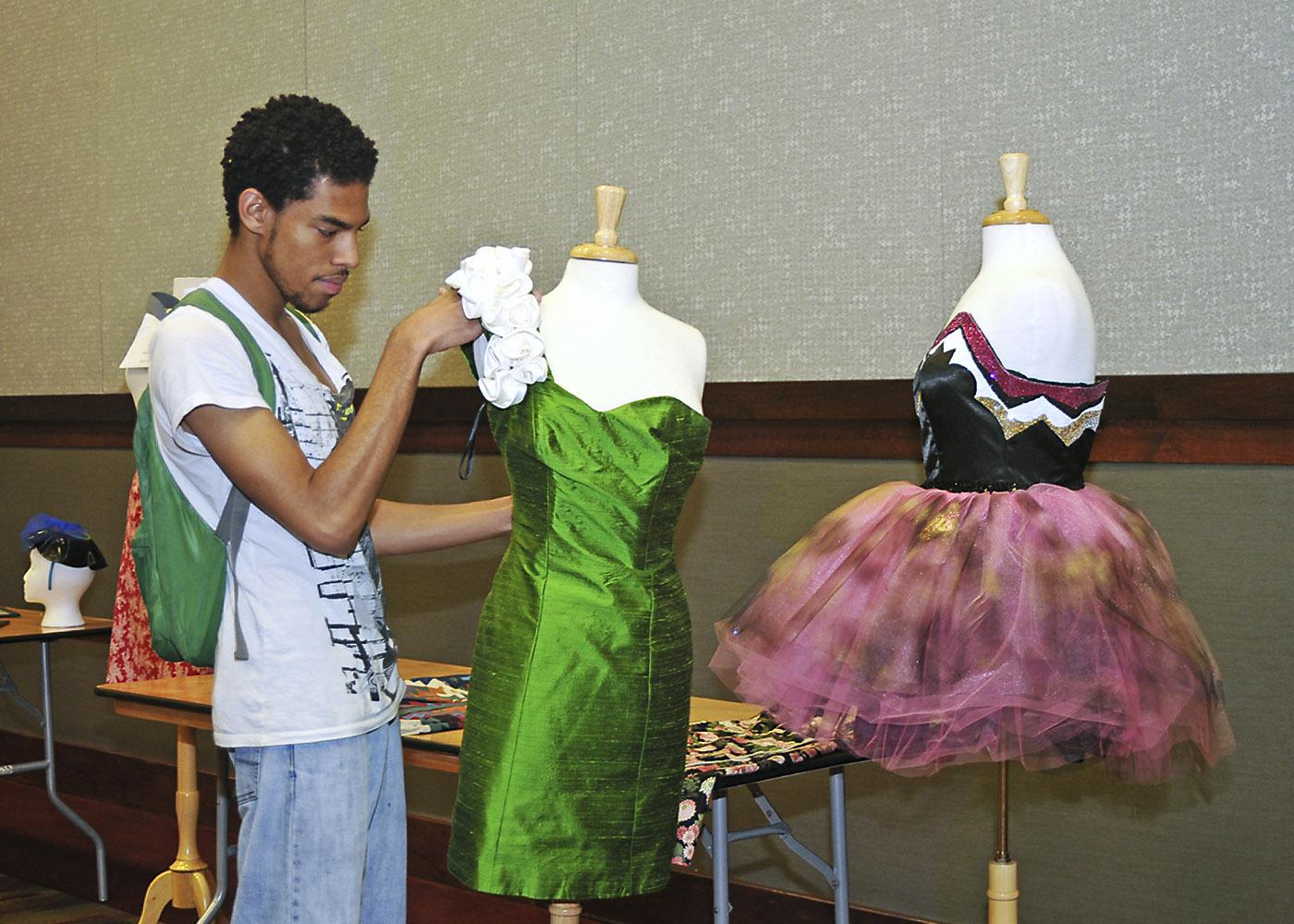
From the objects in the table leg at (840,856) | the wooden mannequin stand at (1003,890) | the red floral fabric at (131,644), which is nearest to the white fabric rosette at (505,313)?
the wooden mannequin stand at (1003,890)

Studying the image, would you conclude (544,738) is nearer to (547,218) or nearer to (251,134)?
(251,134)

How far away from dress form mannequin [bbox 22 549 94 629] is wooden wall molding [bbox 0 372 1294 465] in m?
0.90

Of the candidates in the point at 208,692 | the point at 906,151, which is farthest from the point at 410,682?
the point at 906,151

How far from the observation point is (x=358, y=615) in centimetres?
158

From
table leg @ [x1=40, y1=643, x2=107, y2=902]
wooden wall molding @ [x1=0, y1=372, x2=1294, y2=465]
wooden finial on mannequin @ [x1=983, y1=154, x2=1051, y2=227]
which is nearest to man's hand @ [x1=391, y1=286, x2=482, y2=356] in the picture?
wooden finial on mannequin @ [x1=983, y1=154, x2=1051, y2=227]

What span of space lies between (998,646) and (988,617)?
4 centimetres

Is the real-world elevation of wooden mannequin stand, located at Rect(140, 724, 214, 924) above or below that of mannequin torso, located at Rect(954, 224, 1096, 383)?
below

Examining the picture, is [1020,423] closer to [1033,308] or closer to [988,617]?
[1033,308]

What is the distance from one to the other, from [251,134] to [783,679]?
0.93 metres

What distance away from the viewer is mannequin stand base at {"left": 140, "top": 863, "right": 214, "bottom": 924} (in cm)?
298

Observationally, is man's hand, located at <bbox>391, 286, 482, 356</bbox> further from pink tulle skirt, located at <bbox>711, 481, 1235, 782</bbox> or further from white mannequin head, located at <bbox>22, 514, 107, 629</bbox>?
white mannequin head, located at <bbox>22, 514, 107, 629</bbox>

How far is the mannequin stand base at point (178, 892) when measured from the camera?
2.98 metres

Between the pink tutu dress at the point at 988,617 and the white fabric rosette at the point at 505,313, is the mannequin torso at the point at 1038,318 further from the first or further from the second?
the white fabric rosette at the point at 505,313

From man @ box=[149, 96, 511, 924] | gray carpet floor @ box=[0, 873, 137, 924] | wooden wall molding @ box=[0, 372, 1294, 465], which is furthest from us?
gray carpet floor @ box=[0, 873, 137, 924]
